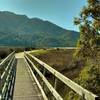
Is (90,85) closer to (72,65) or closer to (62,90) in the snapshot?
(62,90)

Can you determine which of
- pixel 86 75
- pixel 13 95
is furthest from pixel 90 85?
pixel 13 95

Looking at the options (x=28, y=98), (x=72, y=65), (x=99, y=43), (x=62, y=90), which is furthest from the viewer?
(x=72, y=65)

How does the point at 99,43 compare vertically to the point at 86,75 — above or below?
above

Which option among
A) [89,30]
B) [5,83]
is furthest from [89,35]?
[5,83]

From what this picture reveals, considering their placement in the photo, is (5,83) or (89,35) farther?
(89,35)

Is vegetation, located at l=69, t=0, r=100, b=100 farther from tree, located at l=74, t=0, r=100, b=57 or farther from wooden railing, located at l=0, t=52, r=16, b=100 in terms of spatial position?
wooden railing, located at l=0, t=52, r=16, b=100

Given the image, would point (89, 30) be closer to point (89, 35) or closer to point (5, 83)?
point (89, 35)

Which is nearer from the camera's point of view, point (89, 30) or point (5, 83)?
point (5, 83)

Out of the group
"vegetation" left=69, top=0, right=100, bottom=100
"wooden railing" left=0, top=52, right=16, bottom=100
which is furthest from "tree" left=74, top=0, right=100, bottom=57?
"wooden railing" left=0, top=52, right=16, bottom=100

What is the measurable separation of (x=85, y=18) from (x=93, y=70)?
6028 millimetres

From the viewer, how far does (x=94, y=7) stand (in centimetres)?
2028

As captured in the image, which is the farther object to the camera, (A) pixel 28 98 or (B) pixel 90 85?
(B) pixel 90 85

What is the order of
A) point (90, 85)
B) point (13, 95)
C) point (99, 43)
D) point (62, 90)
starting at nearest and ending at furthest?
point (13, 95), point (90, 85), point (99, 43), point (62, 90)

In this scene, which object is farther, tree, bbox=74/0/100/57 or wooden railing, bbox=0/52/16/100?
tree, bbox=74/0/100/57
